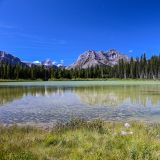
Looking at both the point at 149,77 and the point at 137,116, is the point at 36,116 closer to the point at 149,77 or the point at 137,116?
the point at 137,116

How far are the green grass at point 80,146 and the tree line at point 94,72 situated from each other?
14196 cm

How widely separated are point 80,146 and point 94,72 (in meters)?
186

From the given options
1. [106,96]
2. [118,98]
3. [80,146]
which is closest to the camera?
[80,146]

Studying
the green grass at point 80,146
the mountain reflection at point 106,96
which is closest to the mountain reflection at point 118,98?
the mountain reflection at point 106,96

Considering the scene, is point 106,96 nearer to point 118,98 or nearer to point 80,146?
point 118,98

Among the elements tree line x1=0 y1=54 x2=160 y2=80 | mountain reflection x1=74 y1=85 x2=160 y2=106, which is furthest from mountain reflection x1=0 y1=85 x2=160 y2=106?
tree line x1=0 y1=54 x2=160 y2=80

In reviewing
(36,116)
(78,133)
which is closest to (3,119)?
(36,116)

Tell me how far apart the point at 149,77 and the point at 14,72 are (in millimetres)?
75935

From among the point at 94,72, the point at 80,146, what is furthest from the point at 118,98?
the point at 94,72

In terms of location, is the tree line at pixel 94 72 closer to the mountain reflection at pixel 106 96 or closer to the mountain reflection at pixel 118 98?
the mountain reflection at pixel 106 96

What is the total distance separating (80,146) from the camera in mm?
10234

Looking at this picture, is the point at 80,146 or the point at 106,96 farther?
the point at 106,96

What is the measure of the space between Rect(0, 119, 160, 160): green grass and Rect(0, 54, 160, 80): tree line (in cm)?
14196

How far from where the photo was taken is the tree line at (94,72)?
154m
